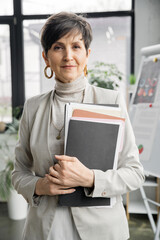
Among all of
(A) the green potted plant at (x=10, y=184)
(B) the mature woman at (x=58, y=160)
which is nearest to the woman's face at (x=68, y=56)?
(B) the mature woman at (x=58, y=160)

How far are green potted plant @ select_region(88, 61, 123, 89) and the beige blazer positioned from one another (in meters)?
2.10

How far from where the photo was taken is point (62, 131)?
958 millimetres

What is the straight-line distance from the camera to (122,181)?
870mm

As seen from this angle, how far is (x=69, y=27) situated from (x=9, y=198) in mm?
2710

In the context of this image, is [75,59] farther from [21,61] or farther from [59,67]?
[21,61]

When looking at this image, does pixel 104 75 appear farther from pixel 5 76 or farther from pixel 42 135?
pixel 42 135

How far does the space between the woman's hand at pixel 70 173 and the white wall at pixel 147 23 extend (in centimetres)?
288

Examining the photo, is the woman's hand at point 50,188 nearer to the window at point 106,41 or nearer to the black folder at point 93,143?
the black folder at point 93,143

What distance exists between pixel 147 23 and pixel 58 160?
294 centimetres

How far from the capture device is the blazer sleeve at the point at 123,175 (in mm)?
840

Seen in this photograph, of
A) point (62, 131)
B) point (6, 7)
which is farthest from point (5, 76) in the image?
point (62, 131)

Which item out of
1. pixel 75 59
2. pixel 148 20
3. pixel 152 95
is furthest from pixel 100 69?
pixel 75 59

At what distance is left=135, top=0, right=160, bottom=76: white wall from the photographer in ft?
10.8

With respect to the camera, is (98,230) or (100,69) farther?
(100,69)
